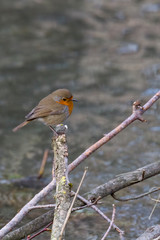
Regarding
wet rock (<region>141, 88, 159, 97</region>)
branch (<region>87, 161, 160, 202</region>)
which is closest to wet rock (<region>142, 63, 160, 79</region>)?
wet rock (<region>141, 88, 159, 97</region>)

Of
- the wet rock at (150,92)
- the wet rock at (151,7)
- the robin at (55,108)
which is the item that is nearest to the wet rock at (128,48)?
the wet rock at (151,7)

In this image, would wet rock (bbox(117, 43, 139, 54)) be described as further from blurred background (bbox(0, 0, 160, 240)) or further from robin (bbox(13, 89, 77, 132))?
→ robin (bbox(13, 89, 77, 132))

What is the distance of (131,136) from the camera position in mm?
6207

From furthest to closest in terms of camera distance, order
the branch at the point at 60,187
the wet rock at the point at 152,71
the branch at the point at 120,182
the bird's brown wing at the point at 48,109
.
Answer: the wet rock at the point at 152,71, the bird's brown wing at the point at 48,109, the branch at the point at 120,182, the branch at the point at 60,187

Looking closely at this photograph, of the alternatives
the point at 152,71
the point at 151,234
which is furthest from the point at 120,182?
the point at 152,71

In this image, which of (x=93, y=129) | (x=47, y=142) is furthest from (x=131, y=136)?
(x=47, y=142)

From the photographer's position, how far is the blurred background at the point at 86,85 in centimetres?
484

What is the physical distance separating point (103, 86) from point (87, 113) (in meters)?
0.90

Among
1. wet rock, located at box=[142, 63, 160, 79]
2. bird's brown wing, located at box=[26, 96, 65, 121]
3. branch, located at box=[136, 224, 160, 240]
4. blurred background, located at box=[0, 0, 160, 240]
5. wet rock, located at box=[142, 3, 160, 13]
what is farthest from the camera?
wet rock, located at box=[142, 3, 160, 13]

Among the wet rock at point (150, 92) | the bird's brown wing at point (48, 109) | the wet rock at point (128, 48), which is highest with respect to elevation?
the wet rock at point (128, 48)

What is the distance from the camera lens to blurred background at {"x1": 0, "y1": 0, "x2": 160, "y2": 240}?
4840mm

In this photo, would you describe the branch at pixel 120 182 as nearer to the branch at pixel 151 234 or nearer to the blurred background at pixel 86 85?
the branch at pixel 151 234

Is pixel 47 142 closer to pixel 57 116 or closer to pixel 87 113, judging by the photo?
pixel 87 113

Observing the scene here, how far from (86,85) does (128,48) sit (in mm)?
1705
